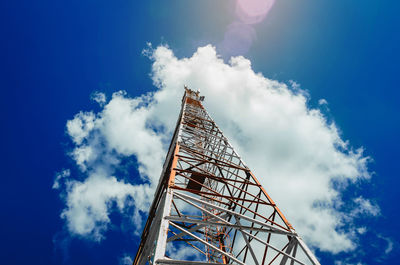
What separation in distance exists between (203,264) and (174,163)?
3562 mm

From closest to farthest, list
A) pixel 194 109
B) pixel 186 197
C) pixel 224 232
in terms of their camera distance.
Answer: pixel 186 197 < pixel 224 232 < pixel 194 109

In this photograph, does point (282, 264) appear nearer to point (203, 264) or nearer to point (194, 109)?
point (203, 264)

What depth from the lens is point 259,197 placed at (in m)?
7.96

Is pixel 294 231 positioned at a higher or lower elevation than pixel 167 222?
higher

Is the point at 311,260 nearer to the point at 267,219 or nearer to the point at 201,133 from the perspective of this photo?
the point at 267,219

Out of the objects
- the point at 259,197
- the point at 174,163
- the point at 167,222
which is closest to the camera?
the point at 167,222

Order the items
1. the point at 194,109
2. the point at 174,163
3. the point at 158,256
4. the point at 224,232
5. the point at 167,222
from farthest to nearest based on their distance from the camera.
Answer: the point at 194,109 < the point at 224,232 < the point at 174,163 < the point at 167,222 < the point at 158,256

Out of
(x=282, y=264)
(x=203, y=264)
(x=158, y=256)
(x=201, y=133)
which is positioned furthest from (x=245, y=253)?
(x=201, y=133)

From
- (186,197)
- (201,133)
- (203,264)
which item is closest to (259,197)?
(186,197)

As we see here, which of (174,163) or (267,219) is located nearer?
(267,219)

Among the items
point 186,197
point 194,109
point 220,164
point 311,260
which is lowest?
point 311,260

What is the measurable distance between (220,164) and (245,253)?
11.3ft

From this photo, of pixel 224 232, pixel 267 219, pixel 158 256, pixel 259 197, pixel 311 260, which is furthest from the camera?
pixel 224 232

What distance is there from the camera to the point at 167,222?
4574 millimetres
